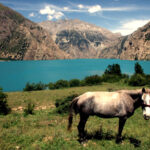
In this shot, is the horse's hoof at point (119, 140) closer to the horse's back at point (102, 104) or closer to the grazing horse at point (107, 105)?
the grazing horse at point (107, 105)

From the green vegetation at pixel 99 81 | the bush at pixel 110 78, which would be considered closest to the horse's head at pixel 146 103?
the green vegetation at pixel 99 81

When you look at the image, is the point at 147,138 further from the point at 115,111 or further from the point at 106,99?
the point at 106,99

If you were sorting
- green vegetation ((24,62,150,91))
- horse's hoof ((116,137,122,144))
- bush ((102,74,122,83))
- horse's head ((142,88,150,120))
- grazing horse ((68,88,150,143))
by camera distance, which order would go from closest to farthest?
horse's head ((142,88,150,120)), grazing horse ((68,88,150,143)), horse's hoof ((116,137,122,144)), green vegetation ((24,62,150,91)), bush ((102,74,122,83))

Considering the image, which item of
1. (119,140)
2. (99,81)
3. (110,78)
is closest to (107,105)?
(119,140)

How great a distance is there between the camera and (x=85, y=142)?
311 inches

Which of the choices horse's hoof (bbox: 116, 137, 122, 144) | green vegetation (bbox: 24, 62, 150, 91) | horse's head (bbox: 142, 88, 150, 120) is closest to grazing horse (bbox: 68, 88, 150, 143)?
horse's head (bbox: 142, 88, 150, 120)

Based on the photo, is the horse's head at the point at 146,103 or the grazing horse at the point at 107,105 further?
the grazing horse at the point at 107,105

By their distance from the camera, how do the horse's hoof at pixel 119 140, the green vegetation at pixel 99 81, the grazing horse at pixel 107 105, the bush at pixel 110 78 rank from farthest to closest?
the bush at pixel 110 78 < the green vegetation at pixel 99 81 < the horse's hoof at pixel 119 140 < the grazing horse at pixel 107 105

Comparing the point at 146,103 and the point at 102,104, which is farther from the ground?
the point at 146,103

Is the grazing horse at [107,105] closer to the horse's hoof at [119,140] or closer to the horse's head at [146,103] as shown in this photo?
the horse's head at [146,103]

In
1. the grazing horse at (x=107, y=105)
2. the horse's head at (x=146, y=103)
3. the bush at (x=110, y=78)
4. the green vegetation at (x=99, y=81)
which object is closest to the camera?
the horse's head at (x=146, y=103)

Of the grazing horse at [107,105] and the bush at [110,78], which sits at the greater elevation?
the grazing horse at [107,105]

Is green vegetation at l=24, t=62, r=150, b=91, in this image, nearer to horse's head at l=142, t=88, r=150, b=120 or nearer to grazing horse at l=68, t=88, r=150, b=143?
grazing horse at l=68, t=88, r=150, b=143

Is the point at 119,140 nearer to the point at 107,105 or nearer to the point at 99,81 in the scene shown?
the point at 107,105
